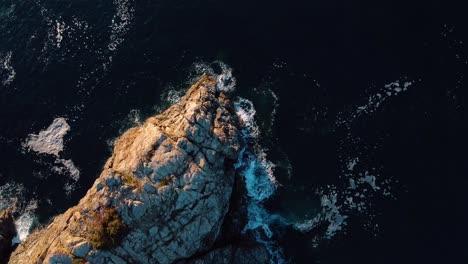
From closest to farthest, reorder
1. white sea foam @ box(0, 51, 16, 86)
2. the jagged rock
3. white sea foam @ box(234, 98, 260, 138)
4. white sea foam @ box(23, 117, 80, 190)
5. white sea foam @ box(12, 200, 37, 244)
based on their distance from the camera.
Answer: the jagged rock, white sea foam @ box(12, 200, 37, 244), white sea foam @ box(234, 98, 260, 138), white sea foam @ box(23, 117, 80, 190), white sea foam @ box(0, 51, 16, 86)

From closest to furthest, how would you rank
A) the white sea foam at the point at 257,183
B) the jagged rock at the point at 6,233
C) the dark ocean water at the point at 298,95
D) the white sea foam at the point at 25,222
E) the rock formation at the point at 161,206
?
1. the rock formation at the point at 161,206
2. the dark ocean water at the point at 298,95
3. the white sea foam at the point at 257,183
4. the jagged rock at the point at 6,233
5. the white sea foam at the point at 25,222

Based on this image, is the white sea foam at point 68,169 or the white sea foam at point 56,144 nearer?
the white sea foam at point 68,169

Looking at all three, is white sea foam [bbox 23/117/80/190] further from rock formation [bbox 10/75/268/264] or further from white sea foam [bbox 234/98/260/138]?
white sea foam [bbox 234/98/260/138]

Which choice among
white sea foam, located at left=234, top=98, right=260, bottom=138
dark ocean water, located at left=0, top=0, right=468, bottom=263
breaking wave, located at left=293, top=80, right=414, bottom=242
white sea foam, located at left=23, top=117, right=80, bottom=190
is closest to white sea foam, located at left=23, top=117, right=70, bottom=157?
white sea foam, located at left=23, top=117, right=80, bottom=190

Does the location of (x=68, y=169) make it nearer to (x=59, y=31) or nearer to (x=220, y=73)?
(x=59, y=31)

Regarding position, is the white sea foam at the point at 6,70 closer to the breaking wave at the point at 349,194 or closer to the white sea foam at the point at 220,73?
the white sea foam at the point at 220,73

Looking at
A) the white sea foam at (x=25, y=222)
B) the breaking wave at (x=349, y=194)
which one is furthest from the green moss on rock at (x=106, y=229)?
the breaking wave at (x=349, y=194)
